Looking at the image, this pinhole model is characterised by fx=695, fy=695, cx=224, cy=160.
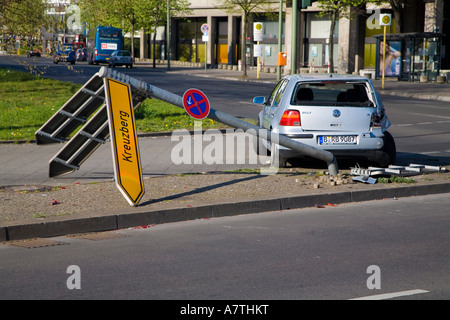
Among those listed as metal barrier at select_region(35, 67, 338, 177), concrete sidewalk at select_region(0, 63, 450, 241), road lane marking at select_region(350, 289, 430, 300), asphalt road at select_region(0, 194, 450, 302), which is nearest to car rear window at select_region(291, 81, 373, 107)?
concrete sidewalk at select_region(0, 63, 450, 241)

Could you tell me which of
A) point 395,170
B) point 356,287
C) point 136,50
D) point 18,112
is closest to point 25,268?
point 356,287

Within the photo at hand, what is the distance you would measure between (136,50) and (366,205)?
8250 cm

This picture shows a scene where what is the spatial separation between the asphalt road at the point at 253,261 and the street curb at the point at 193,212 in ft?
0.50

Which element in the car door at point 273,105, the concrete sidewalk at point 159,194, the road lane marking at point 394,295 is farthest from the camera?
the car door at point 273,105

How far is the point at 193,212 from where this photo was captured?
8016 millimetres

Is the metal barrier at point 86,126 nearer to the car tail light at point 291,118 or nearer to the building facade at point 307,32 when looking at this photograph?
the car tail light at point 291,118

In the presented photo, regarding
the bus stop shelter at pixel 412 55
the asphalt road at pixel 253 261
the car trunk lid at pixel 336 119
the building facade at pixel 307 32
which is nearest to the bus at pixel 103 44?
the building facade at pixel 307 32

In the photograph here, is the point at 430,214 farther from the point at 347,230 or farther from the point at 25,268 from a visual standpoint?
the point at 25,268

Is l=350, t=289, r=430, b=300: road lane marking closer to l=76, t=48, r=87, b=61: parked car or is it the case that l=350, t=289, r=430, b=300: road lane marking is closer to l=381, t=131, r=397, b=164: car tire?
l=381, t=131, r=397, b=164: car tire

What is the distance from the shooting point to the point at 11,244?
688 centimetres

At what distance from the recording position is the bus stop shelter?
40.9m

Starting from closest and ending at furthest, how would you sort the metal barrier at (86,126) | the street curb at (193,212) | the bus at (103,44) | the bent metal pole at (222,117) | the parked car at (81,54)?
the street curb at (193,212)
the bent metal pole at (222,117)
the metal barrier at (86,126)
the bus at (103,44)
the parked car at (81,54)

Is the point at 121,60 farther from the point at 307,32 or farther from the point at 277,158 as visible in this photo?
the point at 277,158

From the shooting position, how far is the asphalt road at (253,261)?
5148 millimetres
